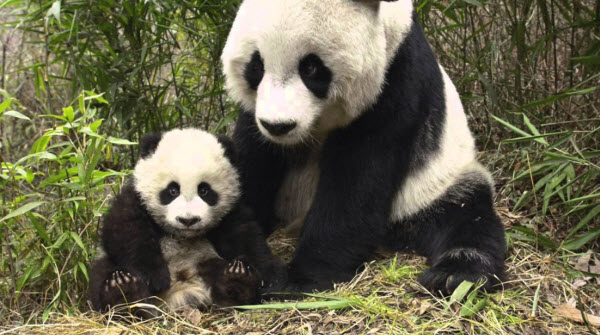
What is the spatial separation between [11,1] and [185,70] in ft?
4.62

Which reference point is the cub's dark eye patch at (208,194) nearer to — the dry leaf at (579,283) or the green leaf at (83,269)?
the green leaf at (83,269)

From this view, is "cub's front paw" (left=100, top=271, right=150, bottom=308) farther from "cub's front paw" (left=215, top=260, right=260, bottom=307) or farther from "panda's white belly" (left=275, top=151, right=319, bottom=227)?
"panda's white belly" (left=275, top=151, right=319, bottom=227)

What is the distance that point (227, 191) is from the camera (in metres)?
3.16

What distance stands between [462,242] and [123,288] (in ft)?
4.91

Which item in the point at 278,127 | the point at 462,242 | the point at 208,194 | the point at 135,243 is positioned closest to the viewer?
the point at 278,127

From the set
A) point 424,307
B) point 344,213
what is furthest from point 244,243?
point 424,307

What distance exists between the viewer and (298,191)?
373 centimetres

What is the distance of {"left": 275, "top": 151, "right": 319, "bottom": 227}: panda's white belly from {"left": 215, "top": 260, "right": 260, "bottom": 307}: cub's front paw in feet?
2.35

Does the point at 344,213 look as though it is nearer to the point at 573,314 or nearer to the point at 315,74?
the point at 315,74

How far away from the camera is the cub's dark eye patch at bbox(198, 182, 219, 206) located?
3.08 metres

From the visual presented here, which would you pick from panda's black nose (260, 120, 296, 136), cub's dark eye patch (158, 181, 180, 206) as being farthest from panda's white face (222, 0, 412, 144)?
cub's dark eye patch (158, 181, 180, 206)

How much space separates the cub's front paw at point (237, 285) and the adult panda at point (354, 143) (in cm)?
24

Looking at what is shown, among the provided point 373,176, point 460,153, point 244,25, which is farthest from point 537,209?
point 244,25

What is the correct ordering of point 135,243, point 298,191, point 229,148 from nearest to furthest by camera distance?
1. point 135,243
2. point 229,148
3. point 298,191
